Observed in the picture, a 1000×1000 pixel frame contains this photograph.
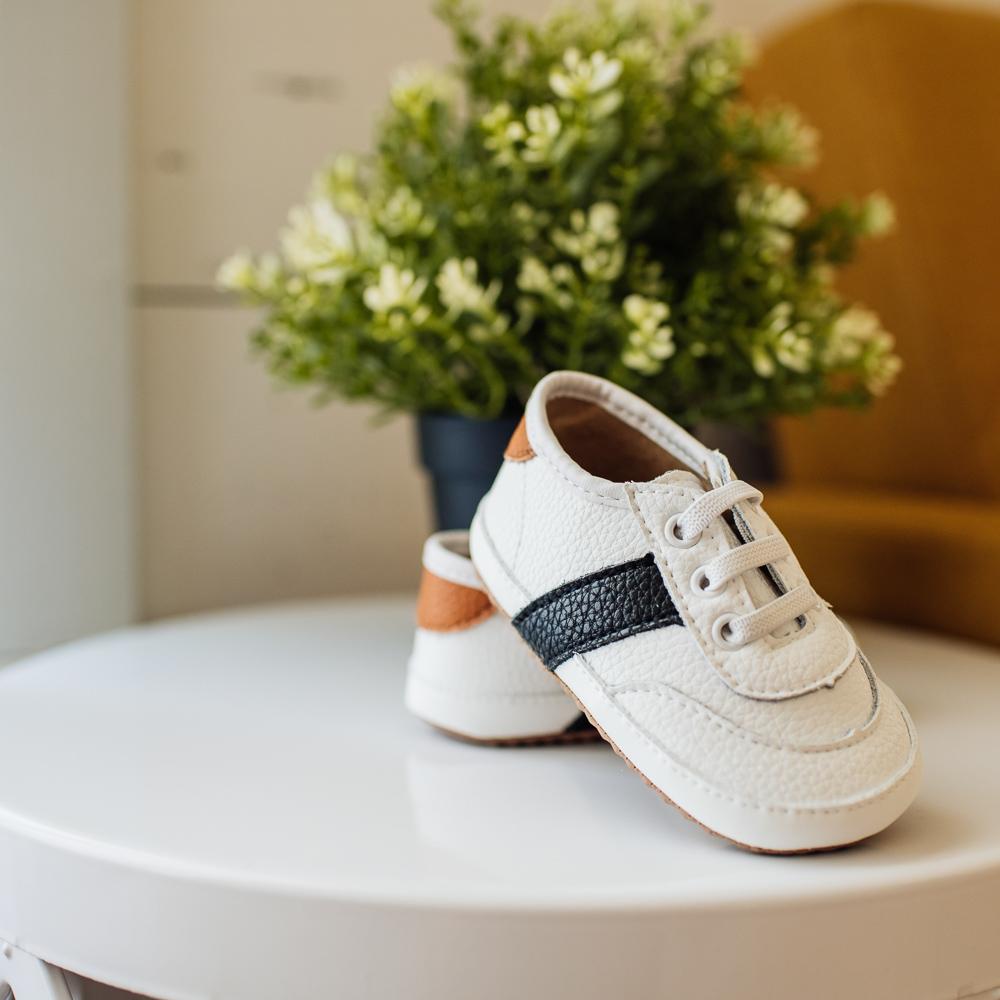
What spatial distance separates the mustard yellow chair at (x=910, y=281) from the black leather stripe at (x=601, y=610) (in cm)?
49

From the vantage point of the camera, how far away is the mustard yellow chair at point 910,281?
3.10ft

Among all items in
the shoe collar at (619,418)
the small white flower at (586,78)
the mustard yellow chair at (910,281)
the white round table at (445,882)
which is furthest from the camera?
the mustard yellow chair at (910,281)

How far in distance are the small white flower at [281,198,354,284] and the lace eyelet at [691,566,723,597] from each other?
36 centimetres

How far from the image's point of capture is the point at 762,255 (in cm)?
75

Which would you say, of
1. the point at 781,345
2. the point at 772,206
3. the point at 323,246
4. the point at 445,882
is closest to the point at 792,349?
the point at 781,345

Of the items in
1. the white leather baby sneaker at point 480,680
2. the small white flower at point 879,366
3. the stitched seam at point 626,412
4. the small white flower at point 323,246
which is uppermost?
the small white flower at point 323,246

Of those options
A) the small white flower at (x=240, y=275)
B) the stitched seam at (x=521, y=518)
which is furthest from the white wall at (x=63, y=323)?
the stitched seam at (x=521, y=518)

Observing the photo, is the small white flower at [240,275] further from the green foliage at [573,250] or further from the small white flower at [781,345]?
the small white flower at [781,345]

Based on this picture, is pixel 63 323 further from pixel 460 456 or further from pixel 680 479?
pixel 680 479

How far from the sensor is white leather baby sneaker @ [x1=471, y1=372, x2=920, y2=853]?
1.38ft

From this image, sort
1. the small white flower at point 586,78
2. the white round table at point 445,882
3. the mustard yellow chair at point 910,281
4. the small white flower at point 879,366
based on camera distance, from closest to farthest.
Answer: the white round table at point 445,882
the small white flower at point 586,78
the small white flower at point 879,366
the mustard yellow chair at point 910,281

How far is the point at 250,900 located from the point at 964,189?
3.09ft

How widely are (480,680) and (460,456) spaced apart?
23 cm

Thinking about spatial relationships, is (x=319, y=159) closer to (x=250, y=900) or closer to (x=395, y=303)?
(x=395, y=303)
